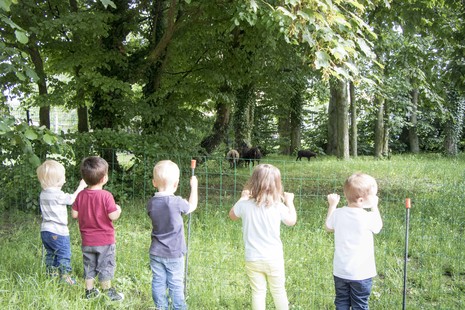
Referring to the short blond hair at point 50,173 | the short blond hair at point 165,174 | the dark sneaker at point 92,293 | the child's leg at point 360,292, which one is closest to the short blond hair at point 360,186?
the child's leg at point 360,292

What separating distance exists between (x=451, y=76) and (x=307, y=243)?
5.21m

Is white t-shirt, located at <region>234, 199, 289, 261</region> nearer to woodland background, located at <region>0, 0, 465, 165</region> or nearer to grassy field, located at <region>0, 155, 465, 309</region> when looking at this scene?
grassy field, located at <region>0, 155, 465, 309</region>

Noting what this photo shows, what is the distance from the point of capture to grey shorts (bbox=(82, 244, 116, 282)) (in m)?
4.09

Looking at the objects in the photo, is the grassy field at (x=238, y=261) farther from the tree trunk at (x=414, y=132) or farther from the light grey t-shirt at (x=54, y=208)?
the tree trunk at (x=414, y=132)

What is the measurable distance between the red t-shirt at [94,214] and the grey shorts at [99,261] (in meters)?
0.06

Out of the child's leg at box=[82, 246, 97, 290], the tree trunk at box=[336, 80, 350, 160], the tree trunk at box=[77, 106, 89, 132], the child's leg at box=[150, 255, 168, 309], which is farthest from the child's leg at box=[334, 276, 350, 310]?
the tree trunk at box=[336, 80, 350, 160]

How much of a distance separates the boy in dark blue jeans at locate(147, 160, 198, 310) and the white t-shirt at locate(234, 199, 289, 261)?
0.53 metres

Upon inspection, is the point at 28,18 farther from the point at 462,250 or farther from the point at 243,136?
the point at 243,136

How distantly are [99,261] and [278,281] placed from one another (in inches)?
68.8

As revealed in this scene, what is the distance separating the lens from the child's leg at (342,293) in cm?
336

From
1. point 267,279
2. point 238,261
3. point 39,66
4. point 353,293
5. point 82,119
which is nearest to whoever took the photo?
point 353,293

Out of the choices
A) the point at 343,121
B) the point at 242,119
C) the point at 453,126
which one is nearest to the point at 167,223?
the point at 242,119

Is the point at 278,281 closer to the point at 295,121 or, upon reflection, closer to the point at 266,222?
the point at 266,222

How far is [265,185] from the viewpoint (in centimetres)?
336
